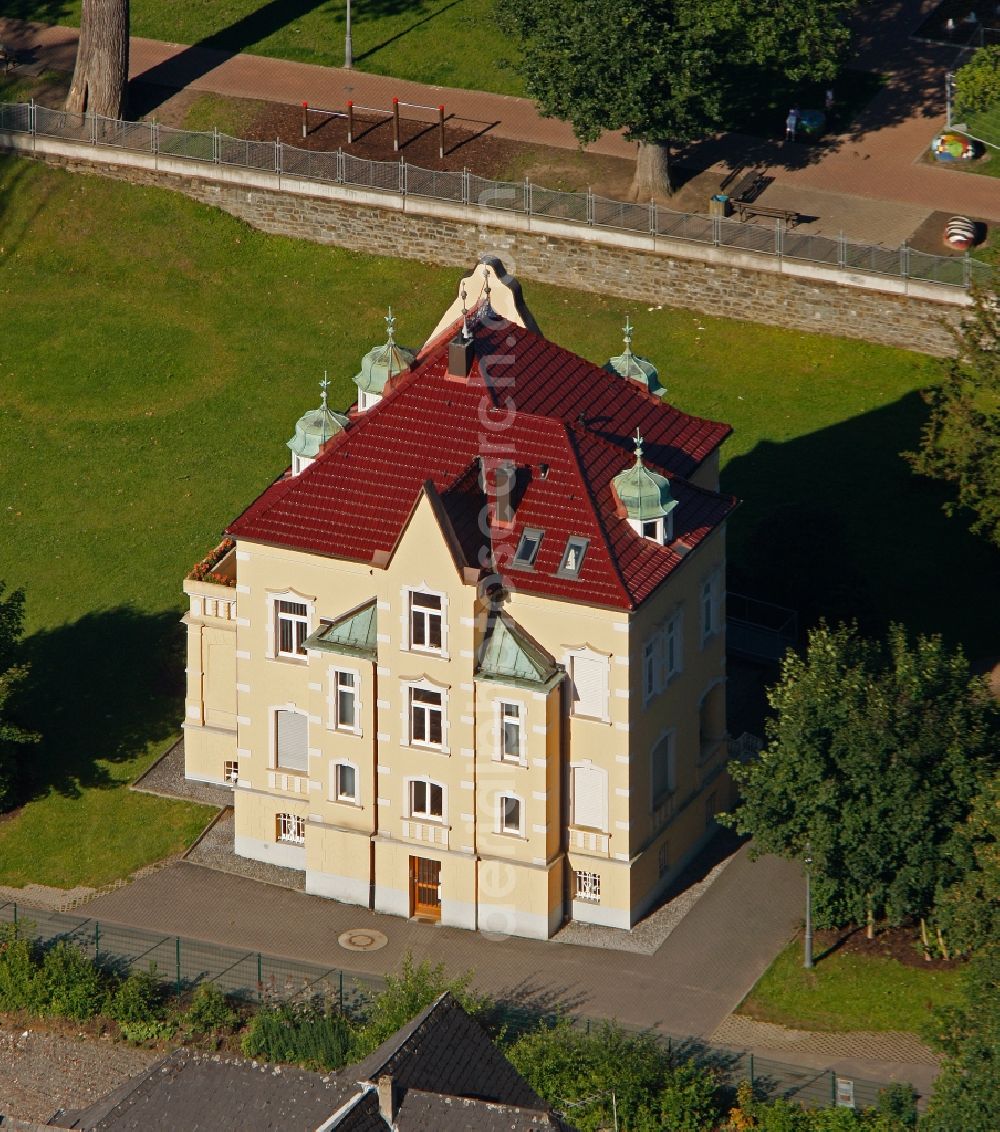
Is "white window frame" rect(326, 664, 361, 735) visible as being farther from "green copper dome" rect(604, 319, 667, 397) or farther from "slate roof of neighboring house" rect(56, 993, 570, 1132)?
"slate roof of neighboring house" rect(56, 993, 570, 1132)

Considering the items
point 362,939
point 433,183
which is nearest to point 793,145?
point 433,183

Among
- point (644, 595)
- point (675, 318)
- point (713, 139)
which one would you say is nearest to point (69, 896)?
point (644, 595)

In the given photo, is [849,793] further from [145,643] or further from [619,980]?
[145,643]

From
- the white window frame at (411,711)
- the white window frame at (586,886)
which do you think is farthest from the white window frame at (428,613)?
the white window frame at (586,886)

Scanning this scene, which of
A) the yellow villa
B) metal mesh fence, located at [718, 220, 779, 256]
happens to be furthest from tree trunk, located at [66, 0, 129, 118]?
the yellow villa

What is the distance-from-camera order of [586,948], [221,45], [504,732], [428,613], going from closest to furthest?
[428,613] → [504,732] → [586,948] → [221,45]

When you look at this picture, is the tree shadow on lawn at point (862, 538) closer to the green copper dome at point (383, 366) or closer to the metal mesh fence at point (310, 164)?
the green copper dome at point (383, 366)

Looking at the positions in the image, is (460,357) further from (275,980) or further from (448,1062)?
(448,1062)
